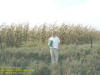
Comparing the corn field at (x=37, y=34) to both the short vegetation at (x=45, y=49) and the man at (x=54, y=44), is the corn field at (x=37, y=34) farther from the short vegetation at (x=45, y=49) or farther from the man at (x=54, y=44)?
the man at (x=54, y=44)

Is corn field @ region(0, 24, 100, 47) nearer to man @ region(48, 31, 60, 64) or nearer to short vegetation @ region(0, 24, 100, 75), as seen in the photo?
short vegetation @ region(0, 24, 100, 75)

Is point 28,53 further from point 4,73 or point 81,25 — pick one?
point 81,25

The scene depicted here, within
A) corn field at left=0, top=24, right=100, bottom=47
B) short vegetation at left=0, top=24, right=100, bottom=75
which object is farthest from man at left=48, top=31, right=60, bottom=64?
corn field at left=0, top=24, right=100, bottom=47

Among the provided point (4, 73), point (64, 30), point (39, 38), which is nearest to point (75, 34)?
point (64, 30)

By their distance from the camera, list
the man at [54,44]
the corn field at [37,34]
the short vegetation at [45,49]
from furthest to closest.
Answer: the corn field at [37,34] < the man at [54,44] < the short vegetation at [45,49]

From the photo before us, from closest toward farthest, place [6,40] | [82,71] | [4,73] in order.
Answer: [4,73], [82,71], [6,40]

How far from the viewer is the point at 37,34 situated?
498 inches

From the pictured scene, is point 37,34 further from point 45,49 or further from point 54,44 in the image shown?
point 54,44

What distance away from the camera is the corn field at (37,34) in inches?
428

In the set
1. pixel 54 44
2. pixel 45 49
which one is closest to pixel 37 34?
pixel 45 49

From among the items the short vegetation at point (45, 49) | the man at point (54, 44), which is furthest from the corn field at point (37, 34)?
the man at point (54, 44)

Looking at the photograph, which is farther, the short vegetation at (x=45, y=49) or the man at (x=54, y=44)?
the man at (x=54, y=44)

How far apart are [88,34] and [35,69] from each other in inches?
477

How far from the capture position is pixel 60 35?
44.7ft
